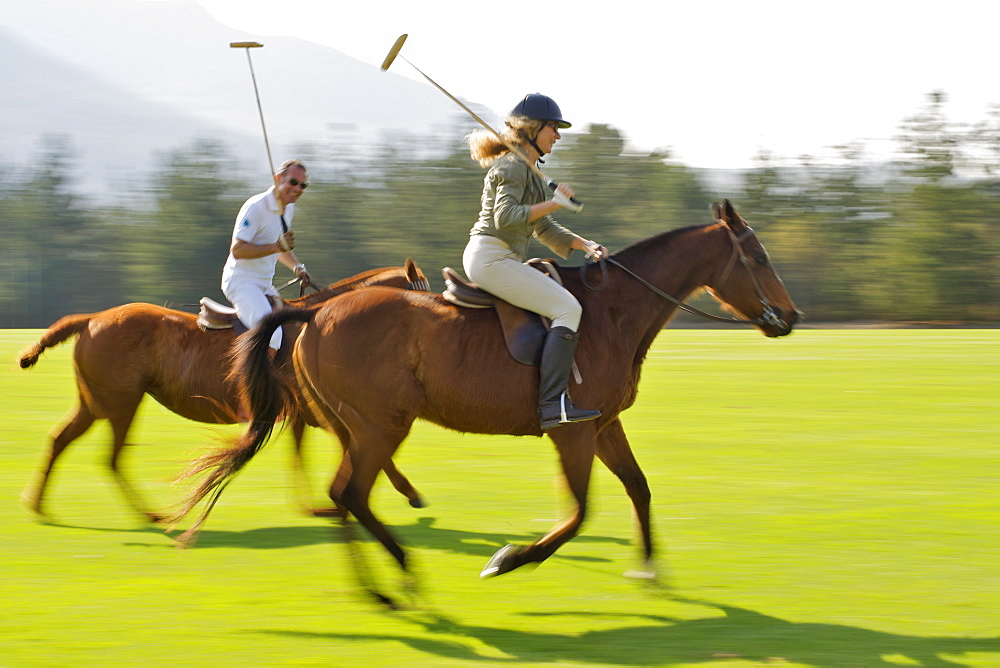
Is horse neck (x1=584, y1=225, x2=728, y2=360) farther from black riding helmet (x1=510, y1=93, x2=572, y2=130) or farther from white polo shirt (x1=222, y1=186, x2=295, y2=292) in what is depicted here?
white polo shirt (x1=222, y1=186, x2=295, y2=292)

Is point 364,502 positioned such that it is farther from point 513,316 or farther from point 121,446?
point 121,446

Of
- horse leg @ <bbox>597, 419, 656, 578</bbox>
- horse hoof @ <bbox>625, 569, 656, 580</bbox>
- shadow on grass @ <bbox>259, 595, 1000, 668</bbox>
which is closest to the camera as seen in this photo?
shadow on grass @ <bbox>259, 595, 1000, 668</bbox>

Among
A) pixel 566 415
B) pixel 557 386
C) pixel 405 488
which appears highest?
pixel 557 386

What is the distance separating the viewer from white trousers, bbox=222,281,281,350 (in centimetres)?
841

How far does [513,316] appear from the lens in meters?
6.56

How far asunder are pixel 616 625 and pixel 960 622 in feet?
5.64

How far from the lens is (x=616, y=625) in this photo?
19.5 feet

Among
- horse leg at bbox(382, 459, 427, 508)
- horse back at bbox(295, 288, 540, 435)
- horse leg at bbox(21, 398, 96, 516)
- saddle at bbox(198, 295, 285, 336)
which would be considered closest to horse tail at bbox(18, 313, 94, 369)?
horse leg at bbox(21, 398, 96, 516)

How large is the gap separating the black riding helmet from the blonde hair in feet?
0.09

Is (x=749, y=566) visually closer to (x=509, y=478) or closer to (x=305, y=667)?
(x=305, y=667)

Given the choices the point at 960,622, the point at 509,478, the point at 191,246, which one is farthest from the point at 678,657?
the point at 191,246

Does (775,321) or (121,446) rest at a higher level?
(775,321)

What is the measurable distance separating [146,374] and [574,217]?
4692 centimetres

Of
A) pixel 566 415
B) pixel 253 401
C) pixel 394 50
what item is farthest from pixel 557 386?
pixel 394 50
